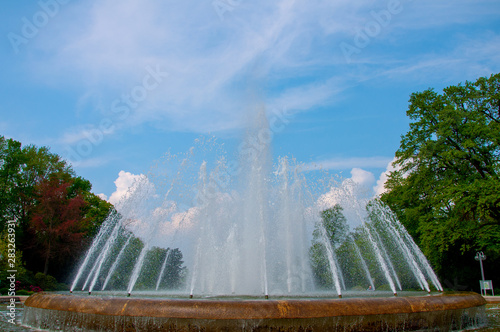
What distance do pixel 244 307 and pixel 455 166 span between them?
24.7 meters

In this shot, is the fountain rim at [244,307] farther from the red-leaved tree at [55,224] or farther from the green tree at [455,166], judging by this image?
the red-leaved tree at [55,224]

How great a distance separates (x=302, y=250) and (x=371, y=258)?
61.5 feet

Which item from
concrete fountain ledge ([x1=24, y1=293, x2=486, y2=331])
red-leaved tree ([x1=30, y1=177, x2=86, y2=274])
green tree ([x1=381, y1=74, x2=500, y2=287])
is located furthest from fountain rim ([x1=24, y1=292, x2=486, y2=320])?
red-leaved tree ([x1=30, y1=177, x2=86, y2=274])

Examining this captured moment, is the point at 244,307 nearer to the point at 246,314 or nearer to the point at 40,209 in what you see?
the point at 246,314

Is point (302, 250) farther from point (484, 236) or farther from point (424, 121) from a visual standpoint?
point (424, 121)

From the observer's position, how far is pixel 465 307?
26.2ft

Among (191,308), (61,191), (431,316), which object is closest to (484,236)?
(431,316)

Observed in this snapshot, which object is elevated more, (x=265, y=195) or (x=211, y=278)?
(x=265, y=195)

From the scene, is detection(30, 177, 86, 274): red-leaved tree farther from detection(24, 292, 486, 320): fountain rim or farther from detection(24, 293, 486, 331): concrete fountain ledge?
detection(24, 292, 486, 320): fountain rim

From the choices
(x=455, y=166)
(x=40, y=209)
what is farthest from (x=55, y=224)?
(x=455, y=166)

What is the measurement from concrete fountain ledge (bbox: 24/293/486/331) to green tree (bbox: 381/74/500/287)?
711 inches

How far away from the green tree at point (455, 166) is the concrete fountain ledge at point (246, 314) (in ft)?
59.2

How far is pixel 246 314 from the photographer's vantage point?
6.27 m

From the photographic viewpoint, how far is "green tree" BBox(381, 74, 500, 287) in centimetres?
2403
